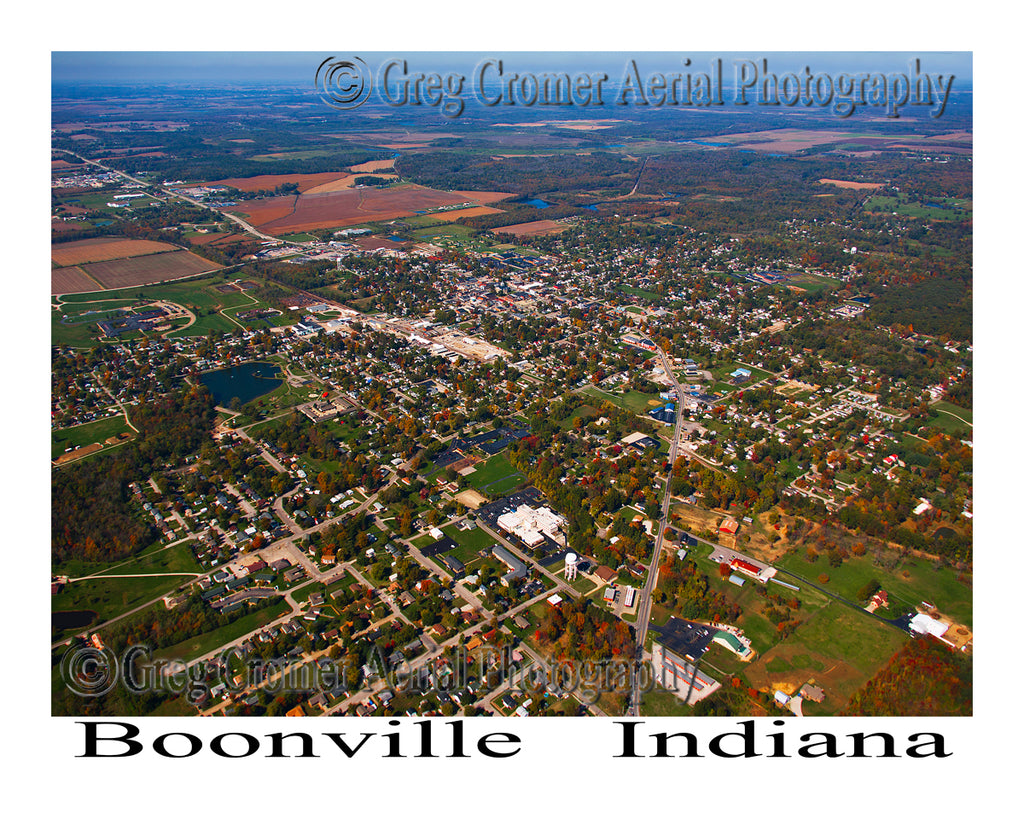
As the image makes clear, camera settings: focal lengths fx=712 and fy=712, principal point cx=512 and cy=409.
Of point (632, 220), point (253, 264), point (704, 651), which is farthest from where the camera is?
point (632, 220)

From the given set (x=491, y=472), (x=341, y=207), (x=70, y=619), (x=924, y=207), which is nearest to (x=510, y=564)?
(x=491, y=472)

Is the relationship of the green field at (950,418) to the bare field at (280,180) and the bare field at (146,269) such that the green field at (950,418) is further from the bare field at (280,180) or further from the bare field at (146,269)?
the bare field at (280,180)

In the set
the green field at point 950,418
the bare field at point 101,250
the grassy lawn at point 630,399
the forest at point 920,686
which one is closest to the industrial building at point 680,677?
the forest at point 920,686

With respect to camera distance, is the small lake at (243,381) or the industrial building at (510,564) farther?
the small lake at (243,381)

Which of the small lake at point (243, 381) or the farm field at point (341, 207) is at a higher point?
the farm field at point (341, 207)

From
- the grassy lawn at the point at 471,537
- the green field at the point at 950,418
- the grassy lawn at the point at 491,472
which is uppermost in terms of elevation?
the green field at the point at 950,418
